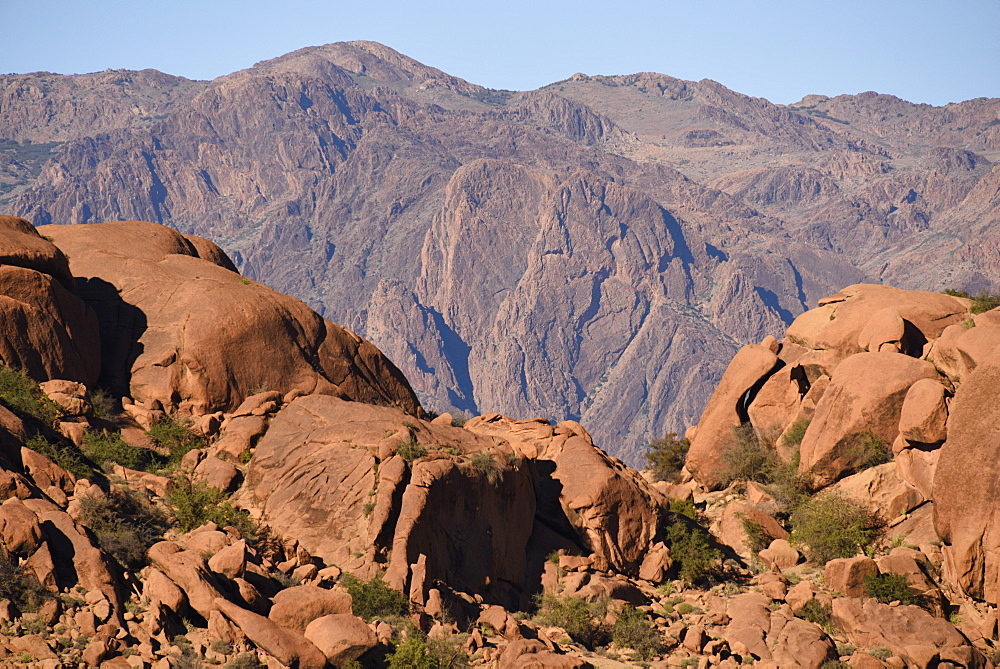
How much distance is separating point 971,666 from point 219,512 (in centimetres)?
2429

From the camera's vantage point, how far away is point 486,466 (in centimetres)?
3356

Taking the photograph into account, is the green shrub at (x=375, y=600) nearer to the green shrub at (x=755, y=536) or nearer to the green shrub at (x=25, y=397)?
the green shrub at (x=25, y=397)

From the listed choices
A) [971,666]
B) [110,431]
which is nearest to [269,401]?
[110,431]

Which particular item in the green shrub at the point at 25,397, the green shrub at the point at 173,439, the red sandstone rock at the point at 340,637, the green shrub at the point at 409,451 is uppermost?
the green shrub at the point at 25,397

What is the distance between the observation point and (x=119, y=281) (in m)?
40.3

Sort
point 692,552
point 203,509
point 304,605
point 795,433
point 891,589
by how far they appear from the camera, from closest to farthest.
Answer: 1. point 304,605
2. point 203,509
3. point 891,589
4. point 692,552
5. point 795,433

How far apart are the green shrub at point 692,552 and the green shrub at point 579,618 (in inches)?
194

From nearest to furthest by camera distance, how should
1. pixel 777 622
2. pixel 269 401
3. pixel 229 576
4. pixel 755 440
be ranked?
pixel 229 576 < pixel 777 622 < pixel 269 401 < pixel 755 440

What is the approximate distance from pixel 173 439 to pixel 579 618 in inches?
627

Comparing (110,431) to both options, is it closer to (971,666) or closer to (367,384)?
(367,384)

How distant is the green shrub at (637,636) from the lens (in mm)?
30844

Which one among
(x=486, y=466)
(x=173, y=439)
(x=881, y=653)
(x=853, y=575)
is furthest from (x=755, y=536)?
(x=173, y=439)

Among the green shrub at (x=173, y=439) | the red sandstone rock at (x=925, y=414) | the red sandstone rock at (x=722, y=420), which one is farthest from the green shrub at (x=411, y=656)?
the red sandstone rock at (x=722, y=420)

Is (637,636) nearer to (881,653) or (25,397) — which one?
(881,653)
